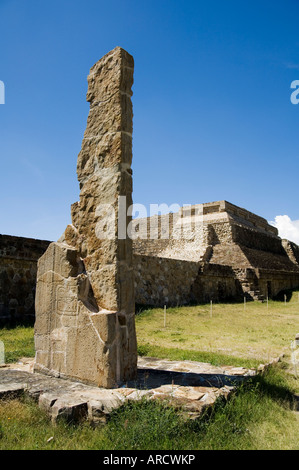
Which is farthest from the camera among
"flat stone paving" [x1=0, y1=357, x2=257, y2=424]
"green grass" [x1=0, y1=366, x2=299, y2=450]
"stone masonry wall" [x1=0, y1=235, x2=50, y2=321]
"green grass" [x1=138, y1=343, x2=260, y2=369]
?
"stone masonry wall" [x1=0, y1=235, x2=50, y2=321]

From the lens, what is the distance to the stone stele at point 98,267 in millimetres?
3861

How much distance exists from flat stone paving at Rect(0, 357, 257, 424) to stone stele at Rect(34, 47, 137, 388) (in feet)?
0.68

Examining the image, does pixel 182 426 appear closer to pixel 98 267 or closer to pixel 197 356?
pixel 98 267

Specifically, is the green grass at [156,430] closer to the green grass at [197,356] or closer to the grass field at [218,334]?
the green grass at [197,356]

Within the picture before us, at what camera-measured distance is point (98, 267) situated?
4.09m

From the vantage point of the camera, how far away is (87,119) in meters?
4.60

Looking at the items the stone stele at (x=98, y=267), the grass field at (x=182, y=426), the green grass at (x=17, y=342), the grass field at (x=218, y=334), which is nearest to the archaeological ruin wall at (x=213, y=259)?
the grass field at (x=218, y=334)

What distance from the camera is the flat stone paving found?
3182 mm

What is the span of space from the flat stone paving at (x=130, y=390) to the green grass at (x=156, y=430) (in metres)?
0.09

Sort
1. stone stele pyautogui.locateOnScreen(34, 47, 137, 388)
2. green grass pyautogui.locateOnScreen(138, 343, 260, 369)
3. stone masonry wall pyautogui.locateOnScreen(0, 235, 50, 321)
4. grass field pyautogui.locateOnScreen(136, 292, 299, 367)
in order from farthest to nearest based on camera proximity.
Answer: stone masonry wall pyautogui.locateOnScreen(0, 235, 50, 321) → grass field pyautogui.locateOnScreen(136, 292, 299, 367) → green grass pyautogui.locateOnScreen(138, 343, 260, 369) → stone stele pyautogui.locateOnScreen(34, 47, 137, 388)

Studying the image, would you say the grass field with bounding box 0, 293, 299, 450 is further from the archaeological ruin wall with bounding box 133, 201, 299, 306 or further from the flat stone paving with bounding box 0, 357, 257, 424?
the archaeological ruin wall with bounding box 133, 201, 299, 306

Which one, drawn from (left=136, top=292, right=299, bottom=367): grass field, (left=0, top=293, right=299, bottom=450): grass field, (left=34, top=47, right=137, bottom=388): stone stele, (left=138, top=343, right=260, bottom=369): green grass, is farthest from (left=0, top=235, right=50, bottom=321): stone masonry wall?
(left=34, top=47, right=137, bottom=388): stone stele

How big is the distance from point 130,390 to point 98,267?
4.24 ft
